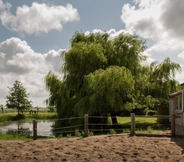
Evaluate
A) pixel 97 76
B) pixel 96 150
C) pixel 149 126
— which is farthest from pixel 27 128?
pixel 96 150

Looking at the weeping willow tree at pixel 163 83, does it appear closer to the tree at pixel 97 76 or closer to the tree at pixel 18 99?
the tree at pixel 97 76

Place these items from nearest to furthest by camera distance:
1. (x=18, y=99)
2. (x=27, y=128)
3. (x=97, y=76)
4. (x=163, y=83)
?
(x=97, y=76) → (x=163, y=83) → (x=27, y=128) → (x=18, y=99)

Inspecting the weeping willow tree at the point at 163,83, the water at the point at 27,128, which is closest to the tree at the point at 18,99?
the water at the point at 27,128

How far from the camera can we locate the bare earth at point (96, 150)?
707cm

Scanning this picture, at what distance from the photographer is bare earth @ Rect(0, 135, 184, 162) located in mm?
7074

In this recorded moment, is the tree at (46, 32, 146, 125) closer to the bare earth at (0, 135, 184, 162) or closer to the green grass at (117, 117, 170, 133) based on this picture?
the green grass at (117, 117, 170, 133)

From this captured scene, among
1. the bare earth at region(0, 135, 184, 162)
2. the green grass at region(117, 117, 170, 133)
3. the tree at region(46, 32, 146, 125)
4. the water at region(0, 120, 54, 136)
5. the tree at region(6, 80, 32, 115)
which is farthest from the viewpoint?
the tree at region(6, 80, 32, 115)

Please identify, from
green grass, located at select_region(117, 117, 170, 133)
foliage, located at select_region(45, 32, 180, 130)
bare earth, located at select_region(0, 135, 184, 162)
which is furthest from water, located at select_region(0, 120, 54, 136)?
bare earth, located at select_region(0, 135, 184, 162)

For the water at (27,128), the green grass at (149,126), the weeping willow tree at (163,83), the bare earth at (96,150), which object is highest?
the weeping willow tree at (163,83)

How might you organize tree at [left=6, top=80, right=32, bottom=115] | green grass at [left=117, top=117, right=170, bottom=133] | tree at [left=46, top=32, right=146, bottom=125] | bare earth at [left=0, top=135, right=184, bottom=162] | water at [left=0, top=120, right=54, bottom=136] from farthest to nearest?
tree at [left=6, top=80, right=32, bottom=115] < water at [left=0, top=120, right=54, bottom=136] < tree at [left=46, top=32, right=146, bottom=125] < green grass at [left=117, top=117, right=170, bottom=133] < bare earth at [left=0, top=135, right=184, bottom=162]

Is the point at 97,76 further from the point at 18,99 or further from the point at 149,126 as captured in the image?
the point at 18,99

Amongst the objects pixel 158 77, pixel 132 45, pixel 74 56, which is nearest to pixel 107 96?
pixel 74 56

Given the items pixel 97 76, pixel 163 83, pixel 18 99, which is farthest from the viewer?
pixel 18 99

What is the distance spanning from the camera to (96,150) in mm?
7828
